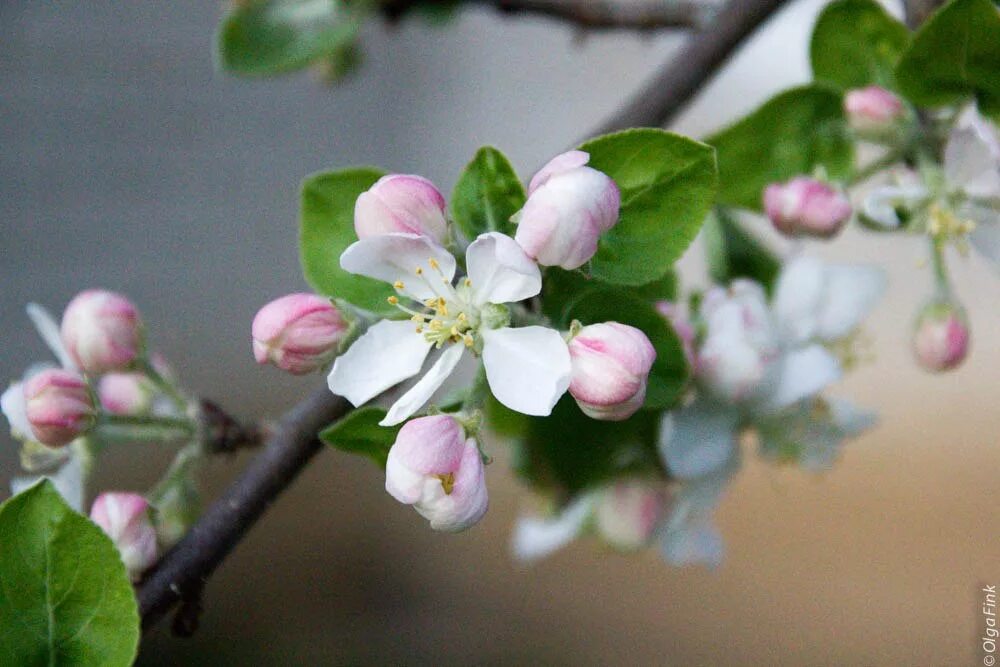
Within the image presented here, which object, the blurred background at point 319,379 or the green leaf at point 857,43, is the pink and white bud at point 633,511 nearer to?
the green leaf at point 857,43

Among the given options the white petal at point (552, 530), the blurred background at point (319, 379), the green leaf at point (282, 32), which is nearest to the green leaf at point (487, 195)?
the white petal at point (552, 530)

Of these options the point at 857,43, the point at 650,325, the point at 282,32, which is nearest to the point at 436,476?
the point at 650,325

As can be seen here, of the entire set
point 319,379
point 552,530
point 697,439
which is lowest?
point 319,379

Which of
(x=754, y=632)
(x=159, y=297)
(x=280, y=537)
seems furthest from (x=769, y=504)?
(x=159, y=297)

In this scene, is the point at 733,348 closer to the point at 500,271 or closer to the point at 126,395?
the point at 500,271

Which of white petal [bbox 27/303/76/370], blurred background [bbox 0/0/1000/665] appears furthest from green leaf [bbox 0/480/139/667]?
blurred background [bbox 0/0/1000/665]

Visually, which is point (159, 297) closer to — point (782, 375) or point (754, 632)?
point (754, 632)
